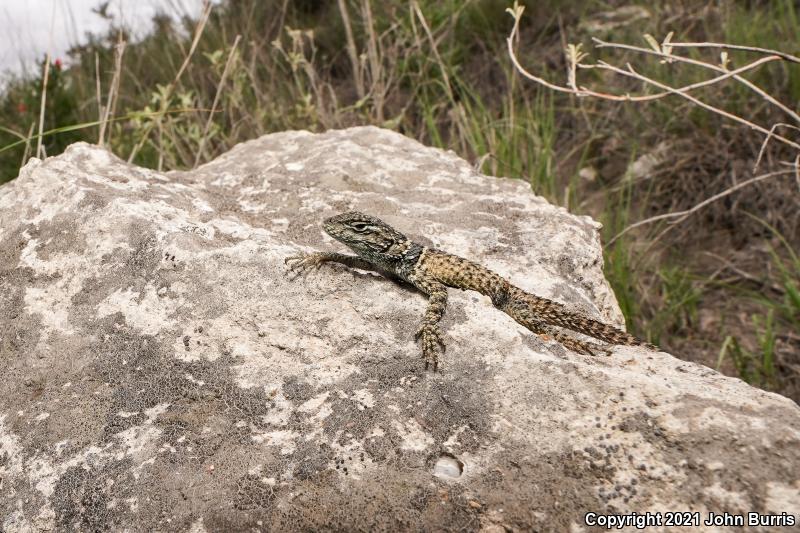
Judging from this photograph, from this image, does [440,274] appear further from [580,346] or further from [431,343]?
[580,346]

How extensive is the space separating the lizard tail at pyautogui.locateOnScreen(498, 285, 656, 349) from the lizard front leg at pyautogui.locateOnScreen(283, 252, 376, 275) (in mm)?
688

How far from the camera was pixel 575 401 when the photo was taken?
2162 mm

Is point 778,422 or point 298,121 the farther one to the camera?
point 298,121

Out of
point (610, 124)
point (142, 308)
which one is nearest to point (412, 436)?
point (142, 308)

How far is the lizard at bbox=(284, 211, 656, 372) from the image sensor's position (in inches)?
106

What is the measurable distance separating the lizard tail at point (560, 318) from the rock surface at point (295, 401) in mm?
95

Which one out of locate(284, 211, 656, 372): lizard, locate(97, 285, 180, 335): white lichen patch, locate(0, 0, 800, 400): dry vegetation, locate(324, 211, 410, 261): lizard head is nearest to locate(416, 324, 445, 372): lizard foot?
locate(284, 211, 656, 372): lizard

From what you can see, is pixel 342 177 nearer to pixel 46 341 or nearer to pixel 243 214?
pixel 243 214

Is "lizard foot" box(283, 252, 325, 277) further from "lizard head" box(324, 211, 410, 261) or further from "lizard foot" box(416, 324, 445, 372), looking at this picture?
"lizard foot" box(416, 324, 445, 372)

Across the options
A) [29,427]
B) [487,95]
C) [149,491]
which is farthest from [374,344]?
[487,95]

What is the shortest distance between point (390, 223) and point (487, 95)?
4871 millimetres

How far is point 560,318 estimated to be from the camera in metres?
2.77

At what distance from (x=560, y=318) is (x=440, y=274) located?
0.54 metres

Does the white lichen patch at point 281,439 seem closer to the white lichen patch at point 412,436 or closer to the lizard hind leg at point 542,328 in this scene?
the white lichen patch at point 412,436
